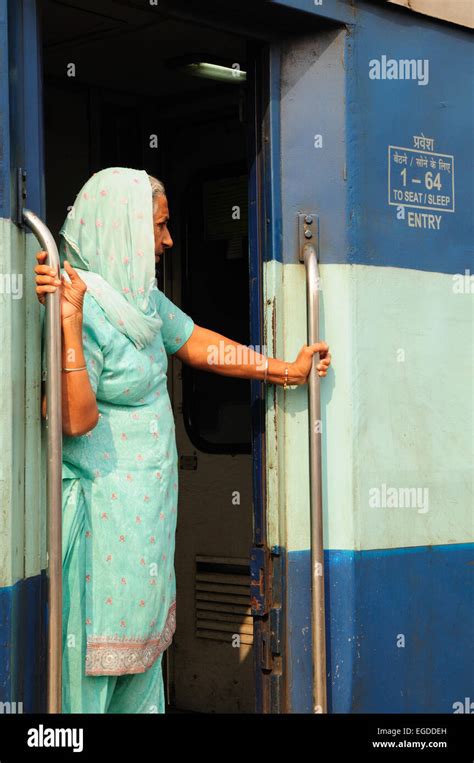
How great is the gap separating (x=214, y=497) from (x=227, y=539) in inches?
7.2

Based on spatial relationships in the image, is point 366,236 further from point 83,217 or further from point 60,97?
point 60,97

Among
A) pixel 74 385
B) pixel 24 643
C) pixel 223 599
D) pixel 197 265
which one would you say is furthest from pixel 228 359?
pixel 223 599

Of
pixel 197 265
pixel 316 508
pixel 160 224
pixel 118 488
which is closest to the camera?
pixel 118 488

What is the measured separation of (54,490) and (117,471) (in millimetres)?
377

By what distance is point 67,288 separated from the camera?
3018 millimetres

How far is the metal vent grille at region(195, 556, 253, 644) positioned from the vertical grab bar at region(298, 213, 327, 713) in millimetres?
1202

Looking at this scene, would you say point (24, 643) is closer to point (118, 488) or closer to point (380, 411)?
point (118, 488)

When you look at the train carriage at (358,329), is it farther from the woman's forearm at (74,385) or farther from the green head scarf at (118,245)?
the woman's forearm at (74,385)

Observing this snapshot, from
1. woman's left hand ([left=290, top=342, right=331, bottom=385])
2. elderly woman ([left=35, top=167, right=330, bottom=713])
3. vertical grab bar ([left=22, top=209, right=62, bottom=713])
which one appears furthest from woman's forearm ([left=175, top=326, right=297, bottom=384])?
vertical grab bar ([left=22, top=209, right=62, bottom=713])

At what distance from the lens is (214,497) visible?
496 centimetres

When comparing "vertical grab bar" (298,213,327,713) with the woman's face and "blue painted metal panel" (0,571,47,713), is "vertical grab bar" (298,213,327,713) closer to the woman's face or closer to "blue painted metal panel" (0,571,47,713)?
the woman's face

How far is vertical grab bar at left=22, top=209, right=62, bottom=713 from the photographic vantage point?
291cm

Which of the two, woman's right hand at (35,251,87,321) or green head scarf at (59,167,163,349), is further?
green head scarf at (59,167,163,349)

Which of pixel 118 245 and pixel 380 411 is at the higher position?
pixel 118 245
